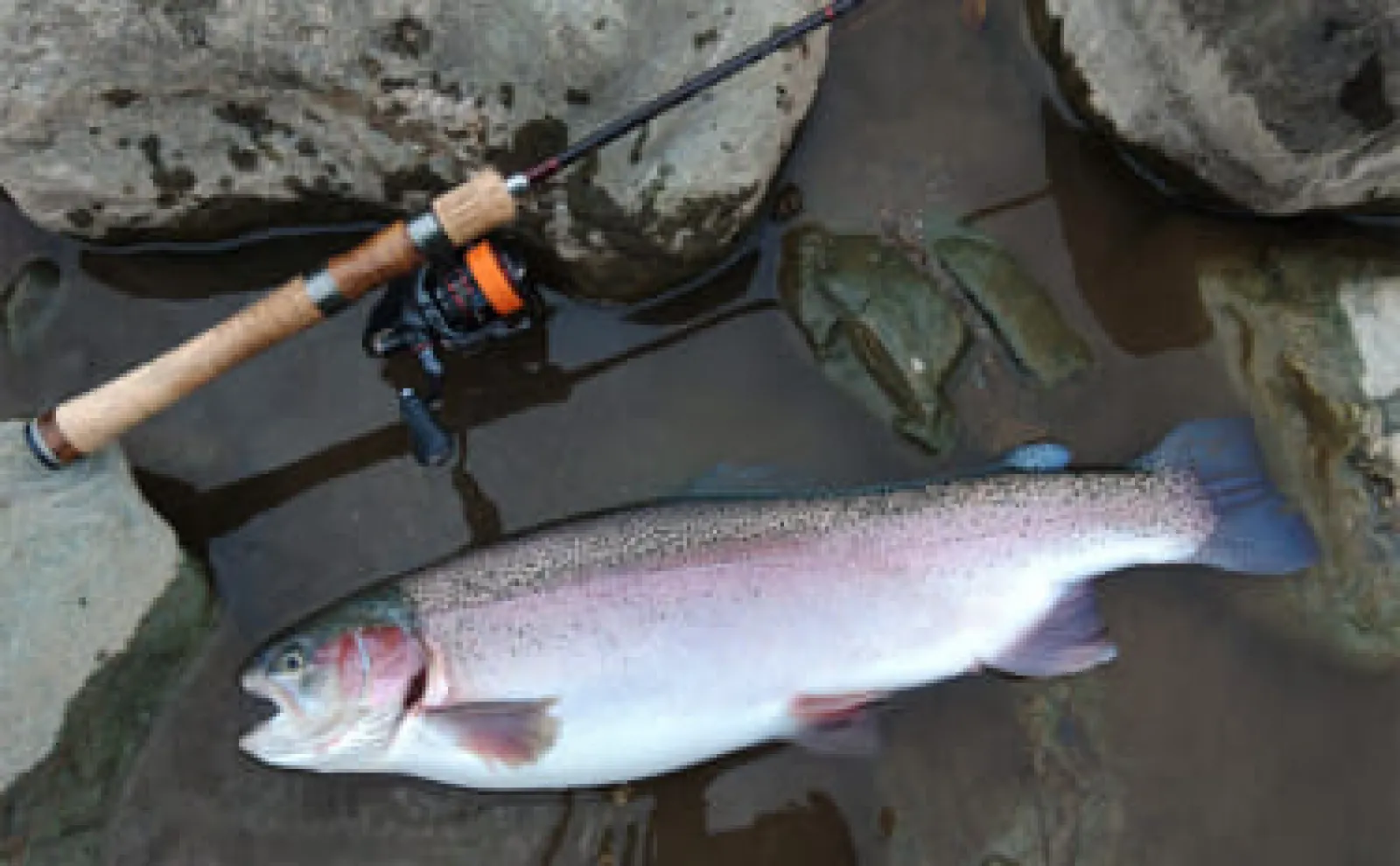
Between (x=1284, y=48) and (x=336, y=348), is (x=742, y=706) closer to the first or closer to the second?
(x=336, y=348)

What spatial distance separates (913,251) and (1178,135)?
81 cm

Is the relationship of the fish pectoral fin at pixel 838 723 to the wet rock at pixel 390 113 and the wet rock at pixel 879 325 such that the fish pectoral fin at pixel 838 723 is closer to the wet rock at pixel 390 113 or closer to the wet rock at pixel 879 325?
the wet rock at pixel 879 325

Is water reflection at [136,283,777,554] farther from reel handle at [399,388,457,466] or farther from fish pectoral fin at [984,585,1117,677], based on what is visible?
fish pectoral fin at [984,585,1117,677]

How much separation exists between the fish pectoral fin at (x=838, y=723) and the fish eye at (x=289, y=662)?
133 centimetres

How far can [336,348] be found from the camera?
301 cm

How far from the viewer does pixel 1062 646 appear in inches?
109

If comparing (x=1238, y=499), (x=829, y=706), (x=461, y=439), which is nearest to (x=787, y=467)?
(x=829, y=706)

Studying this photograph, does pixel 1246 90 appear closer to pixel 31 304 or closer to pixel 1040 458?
pixel 1040 458

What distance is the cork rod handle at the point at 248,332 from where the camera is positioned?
8.09 ft

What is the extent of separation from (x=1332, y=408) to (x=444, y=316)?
100 inches

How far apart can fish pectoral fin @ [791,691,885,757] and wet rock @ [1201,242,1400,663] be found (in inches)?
46.7

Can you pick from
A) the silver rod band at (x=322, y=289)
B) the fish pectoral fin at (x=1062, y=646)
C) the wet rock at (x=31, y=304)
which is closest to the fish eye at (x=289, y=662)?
the silver rod band at (x=322, y=289)

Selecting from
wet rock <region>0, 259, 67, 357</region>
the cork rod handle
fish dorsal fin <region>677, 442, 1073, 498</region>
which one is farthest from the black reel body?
wet rock <region>0, 259, 67, 357</region>

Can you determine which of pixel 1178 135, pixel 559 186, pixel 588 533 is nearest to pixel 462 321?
pixel 559 186
